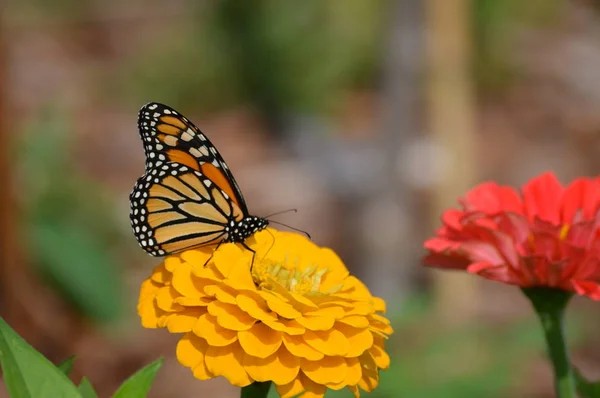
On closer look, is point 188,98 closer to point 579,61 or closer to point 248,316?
point 579,61

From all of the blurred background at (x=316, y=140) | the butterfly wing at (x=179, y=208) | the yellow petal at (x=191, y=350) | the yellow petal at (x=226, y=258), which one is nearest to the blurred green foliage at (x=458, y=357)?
the blurred background at (x=316, y=140)

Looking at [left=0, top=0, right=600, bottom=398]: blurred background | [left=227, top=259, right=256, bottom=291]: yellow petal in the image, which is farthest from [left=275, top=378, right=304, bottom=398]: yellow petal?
[left=0, top=0, right=600, bottom=398]: blurred background

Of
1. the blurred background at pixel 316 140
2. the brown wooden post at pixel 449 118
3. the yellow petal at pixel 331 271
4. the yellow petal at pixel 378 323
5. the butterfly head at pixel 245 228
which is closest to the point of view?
the yellow petal at pixel 378 323

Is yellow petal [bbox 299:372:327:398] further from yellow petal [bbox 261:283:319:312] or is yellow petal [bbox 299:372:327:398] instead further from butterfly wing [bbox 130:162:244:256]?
butterfly wing [bbox 130:162:244:256]

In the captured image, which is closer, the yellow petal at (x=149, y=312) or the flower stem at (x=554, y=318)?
the yellow petal at (x=149, y=312)

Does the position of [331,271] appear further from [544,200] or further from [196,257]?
[544,200]

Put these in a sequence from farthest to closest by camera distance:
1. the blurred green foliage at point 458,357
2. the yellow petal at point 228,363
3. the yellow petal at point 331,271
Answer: the blurred green foliage at point 458,357, the yellow petal at point 331,271, the yellow petal at point 228,363

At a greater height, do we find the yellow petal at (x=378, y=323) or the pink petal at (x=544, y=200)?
the pink petal at (x=544, y=200)

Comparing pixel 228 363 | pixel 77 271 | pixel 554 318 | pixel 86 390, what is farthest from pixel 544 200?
pixel 77 271

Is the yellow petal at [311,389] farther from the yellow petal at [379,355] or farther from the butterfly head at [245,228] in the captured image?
the butterfly head at [245,228]
